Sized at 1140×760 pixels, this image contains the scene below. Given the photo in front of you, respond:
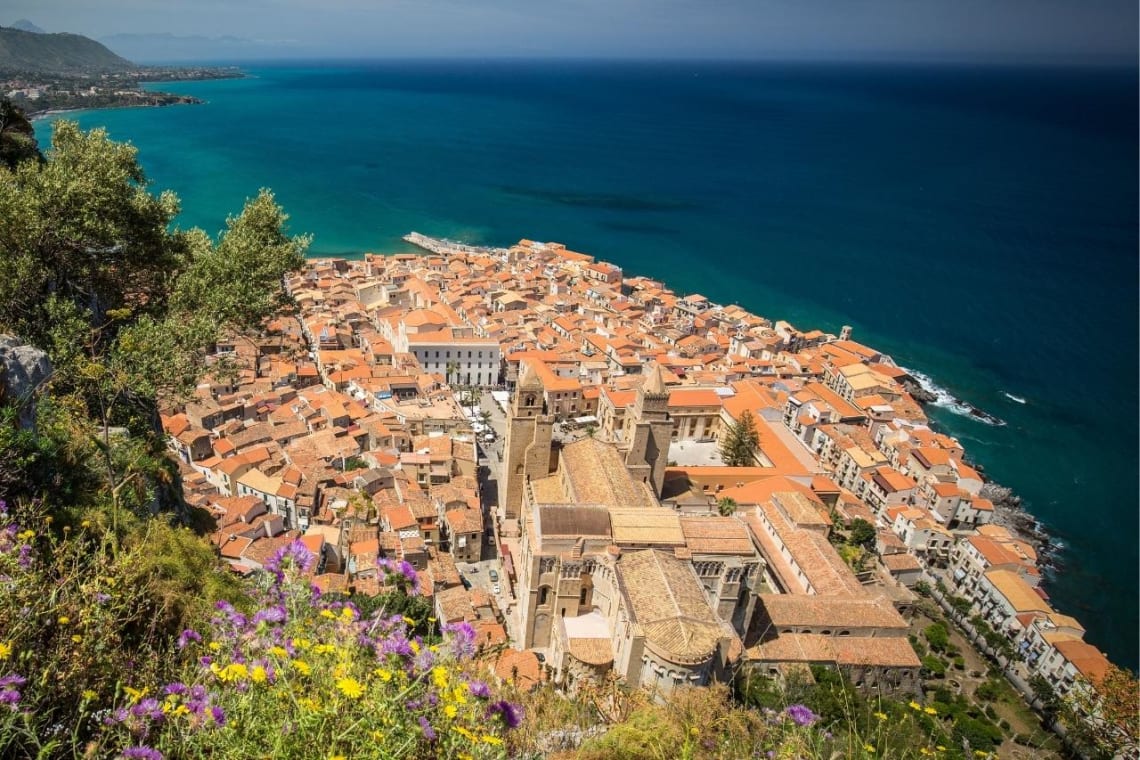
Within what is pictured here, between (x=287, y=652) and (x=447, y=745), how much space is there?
4.01 ft

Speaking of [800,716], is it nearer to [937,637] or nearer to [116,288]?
[116,288]

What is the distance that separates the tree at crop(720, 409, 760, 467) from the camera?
37.3 m

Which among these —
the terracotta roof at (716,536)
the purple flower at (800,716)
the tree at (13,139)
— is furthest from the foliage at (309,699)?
the tree at (13,139)

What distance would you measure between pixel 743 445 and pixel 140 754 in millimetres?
35724

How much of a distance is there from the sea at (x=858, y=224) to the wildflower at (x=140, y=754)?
40.4 meters

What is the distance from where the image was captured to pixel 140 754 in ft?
12.4

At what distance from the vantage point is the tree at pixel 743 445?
1468 inches

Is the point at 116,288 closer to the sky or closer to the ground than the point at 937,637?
closer to the sky

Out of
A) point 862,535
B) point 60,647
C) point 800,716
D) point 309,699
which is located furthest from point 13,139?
point 862,535

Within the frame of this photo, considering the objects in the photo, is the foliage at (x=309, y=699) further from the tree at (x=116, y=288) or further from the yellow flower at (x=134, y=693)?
the tree at (x=116, y=288)

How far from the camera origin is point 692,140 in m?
158

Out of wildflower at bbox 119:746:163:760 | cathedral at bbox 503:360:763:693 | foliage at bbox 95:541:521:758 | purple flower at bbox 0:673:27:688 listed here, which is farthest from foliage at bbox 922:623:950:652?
purple flower at bbox 0:673:27:688

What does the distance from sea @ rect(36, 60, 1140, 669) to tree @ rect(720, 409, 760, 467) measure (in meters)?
16.5

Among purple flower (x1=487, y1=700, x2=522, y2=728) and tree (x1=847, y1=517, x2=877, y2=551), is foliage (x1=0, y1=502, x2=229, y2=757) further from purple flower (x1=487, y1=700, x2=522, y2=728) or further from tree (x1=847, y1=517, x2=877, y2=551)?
tree (x1=847, y1=517, x2=877, y2=551)
